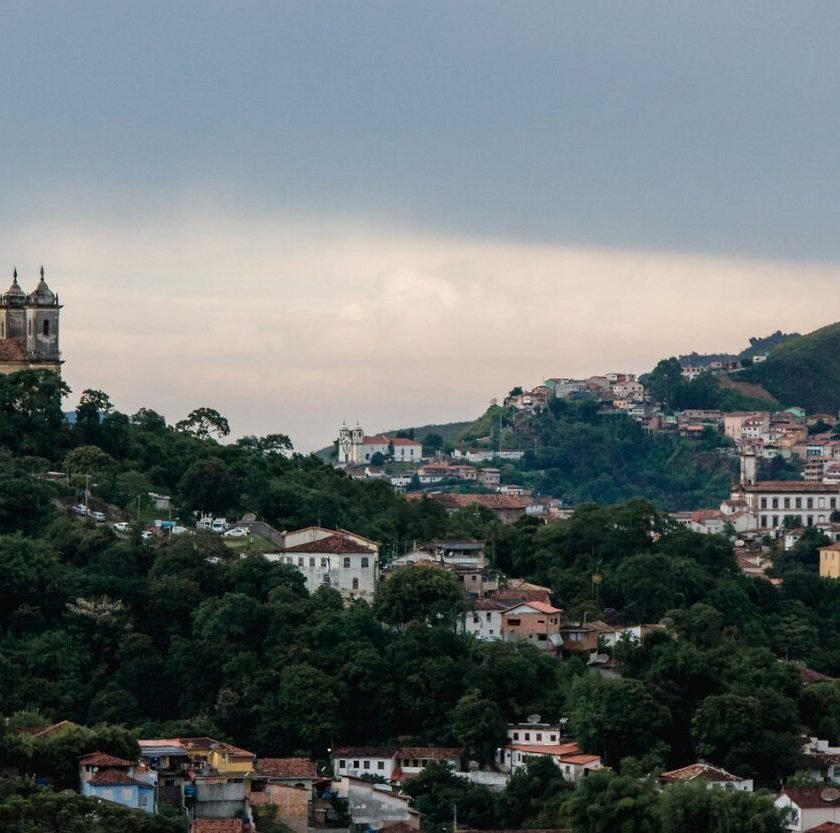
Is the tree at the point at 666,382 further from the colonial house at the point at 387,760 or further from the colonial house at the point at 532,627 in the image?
the colonial house at the point at 387,760

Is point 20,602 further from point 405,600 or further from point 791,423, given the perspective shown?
point 791,423

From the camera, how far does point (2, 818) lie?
44.4m

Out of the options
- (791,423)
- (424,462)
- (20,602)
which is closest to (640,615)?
(20,602)

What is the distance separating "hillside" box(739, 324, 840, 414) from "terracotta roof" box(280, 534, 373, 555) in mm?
105262

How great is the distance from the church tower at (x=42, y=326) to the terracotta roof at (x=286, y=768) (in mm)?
25049

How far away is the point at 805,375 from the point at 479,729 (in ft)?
391

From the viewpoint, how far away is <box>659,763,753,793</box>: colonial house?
52.1 meters

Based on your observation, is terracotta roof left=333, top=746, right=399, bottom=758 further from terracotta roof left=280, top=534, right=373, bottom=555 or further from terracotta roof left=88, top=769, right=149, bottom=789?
terracotta roof left=280, top=534, right=373, bottom=555

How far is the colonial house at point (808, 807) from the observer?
50.4 metres

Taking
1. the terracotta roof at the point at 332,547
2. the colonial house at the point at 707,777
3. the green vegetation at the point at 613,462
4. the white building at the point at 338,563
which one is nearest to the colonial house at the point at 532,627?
the white building at the point at 338,563

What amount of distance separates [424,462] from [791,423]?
81.0 ft

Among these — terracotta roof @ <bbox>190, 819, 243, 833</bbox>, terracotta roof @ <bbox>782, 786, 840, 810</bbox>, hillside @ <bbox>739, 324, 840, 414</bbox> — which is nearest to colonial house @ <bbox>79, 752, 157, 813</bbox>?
terracotta roof @ <bbox>190, 819, 243, 833</bbox>

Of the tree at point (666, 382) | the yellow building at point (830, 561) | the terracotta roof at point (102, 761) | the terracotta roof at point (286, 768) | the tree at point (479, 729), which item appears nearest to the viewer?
the terracotta roof at point (102, 761)

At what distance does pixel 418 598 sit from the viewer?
2406 inches
